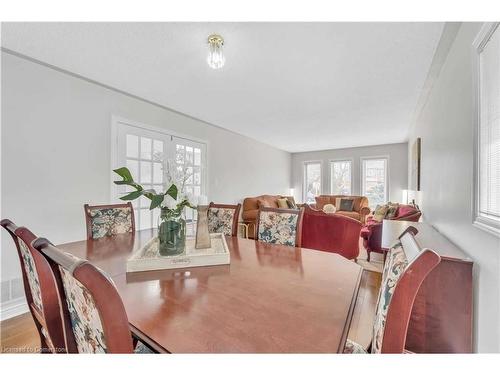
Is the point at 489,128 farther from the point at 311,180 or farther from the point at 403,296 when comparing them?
the point at 311,180

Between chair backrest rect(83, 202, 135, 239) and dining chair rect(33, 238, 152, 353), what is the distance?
141cm

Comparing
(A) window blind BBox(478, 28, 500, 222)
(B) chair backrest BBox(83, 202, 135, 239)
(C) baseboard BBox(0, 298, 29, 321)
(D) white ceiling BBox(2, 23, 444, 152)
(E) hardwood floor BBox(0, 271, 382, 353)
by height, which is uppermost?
(D) white ceiling BBox(2, 23, 444, 152)

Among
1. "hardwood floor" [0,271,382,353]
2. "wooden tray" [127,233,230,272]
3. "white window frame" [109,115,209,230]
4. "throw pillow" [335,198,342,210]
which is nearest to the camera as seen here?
"wooden tray" [127,233,230,272]

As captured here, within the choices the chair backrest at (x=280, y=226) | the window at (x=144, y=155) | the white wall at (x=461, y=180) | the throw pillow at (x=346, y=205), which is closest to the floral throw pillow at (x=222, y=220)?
the chair backrest at (x=280, y=226)

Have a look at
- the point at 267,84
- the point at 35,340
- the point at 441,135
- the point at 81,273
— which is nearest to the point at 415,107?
the point at 441,135

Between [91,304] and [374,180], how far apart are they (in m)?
7.08

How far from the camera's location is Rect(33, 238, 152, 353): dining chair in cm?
51

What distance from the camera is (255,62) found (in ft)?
6.77

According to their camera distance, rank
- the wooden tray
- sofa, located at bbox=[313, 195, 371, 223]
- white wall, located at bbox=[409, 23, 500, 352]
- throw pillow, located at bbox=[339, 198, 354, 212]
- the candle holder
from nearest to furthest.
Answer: white wall, located at bbox=[409, 23, 500, 352] → the wooden tray → the candle holder → sofa, located at bbox=[313, 195, 371, 223] → throw pillow, located at bbox=[339, 198, 354, 212]

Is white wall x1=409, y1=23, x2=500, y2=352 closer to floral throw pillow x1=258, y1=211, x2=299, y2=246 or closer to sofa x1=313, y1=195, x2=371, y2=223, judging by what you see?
floral throw pillow x1=258, y1=211, x2=299, y2=246

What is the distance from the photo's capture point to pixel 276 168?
661cm

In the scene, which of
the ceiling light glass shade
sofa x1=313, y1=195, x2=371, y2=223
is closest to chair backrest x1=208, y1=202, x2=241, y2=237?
the ceiling light glass shade
